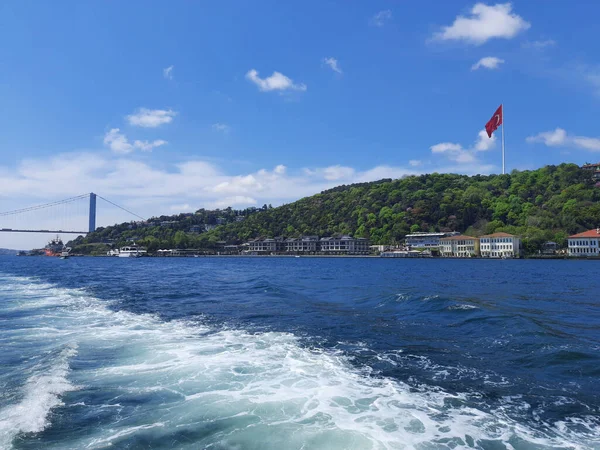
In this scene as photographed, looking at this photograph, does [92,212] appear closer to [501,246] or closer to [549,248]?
[501,246]

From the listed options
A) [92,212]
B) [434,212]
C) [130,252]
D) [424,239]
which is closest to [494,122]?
[424,239]

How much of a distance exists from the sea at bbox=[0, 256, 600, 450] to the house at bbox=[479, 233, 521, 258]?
251 feet

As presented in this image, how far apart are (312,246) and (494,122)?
65.3 metres

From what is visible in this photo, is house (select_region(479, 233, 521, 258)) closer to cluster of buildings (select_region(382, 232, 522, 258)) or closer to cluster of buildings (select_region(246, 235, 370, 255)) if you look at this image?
cluster of buildings (select_region(382, 232, 522, 258))

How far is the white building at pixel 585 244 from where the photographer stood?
250 ft

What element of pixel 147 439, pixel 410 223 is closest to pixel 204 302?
pixel 147 439

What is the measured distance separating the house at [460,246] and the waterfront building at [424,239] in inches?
116

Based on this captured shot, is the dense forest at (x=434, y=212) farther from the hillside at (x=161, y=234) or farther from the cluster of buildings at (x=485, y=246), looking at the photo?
the cluster of buildings at (x=485, y=246)

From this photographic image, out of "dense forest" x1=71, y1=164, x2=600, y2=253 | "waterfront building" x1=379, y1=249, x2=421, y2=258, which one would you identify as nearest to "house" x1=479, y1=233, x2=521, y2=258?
"dense forest" x1=71, y1=164, x2=600, y2=253

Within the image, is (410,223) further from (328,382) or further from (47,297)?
(328,382)

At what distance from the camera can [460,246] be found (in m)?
96.4

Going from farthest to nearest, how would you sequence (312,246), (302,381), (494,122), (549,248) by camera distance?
1. (312,246)
2. (549,248)
3. (494,122)
4. (302,381)

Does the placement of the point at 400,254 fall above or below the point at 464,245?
below

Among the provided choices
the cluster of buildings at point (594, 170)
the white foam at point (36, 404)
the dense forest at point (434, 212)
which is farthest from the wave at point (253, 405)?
the cluster of buildings at point (594, 170)
